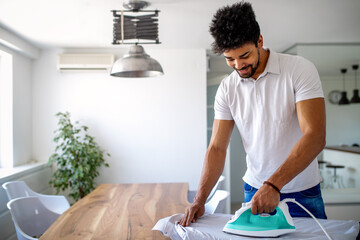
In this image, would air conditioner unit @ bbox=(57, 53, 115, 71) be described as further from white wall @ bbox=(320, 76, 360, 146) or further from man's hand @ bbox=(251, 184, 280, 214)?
man's hand @ bbox=(251, 184, 280, 214)

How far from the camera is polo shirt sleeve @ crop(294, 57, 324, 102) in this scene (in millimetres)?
1480

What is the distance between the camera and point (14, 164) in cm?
437

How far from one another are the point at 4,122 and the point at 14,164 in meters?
0.56

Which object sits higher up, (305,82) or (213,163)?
(305,82)

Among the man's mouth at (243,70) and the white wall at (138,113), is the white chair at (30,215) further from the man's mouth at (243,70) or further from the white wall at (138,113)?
the white wall at (138,113)

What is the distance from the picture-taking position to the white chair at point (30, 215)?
2572 mm

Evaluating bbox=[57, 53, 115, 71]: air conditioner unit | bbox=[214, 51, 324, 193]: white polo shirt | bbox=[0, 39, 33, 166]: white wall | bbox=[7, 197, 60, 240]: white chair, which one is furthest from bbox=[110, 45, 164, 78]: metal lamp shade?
bbox=[0, 39, 33, 166]: white wall

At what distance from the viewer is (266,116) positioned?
63.2 inches

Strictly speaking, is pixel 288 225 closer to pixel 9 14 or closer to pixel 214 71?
pixel 9 14

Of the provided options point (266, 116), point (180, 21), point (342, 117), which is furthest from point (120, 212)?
point (342, 117)

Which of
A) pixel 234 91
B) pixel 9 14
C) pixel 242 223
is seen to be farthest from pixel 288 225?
pixel 9 14

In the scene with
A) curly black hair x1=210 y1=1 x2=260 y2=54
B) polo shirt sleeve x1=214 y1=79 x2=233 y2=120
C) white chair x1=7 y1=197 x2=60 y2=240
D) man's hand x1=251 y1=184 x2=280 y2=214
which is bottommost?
white chair x1=7 y1=197 x2=60 y2=240

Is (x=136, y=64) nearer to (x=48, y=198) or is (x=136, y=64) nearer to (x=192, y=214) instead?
(x=192, y=214)

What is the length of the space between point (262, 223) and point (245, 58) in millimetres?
694
